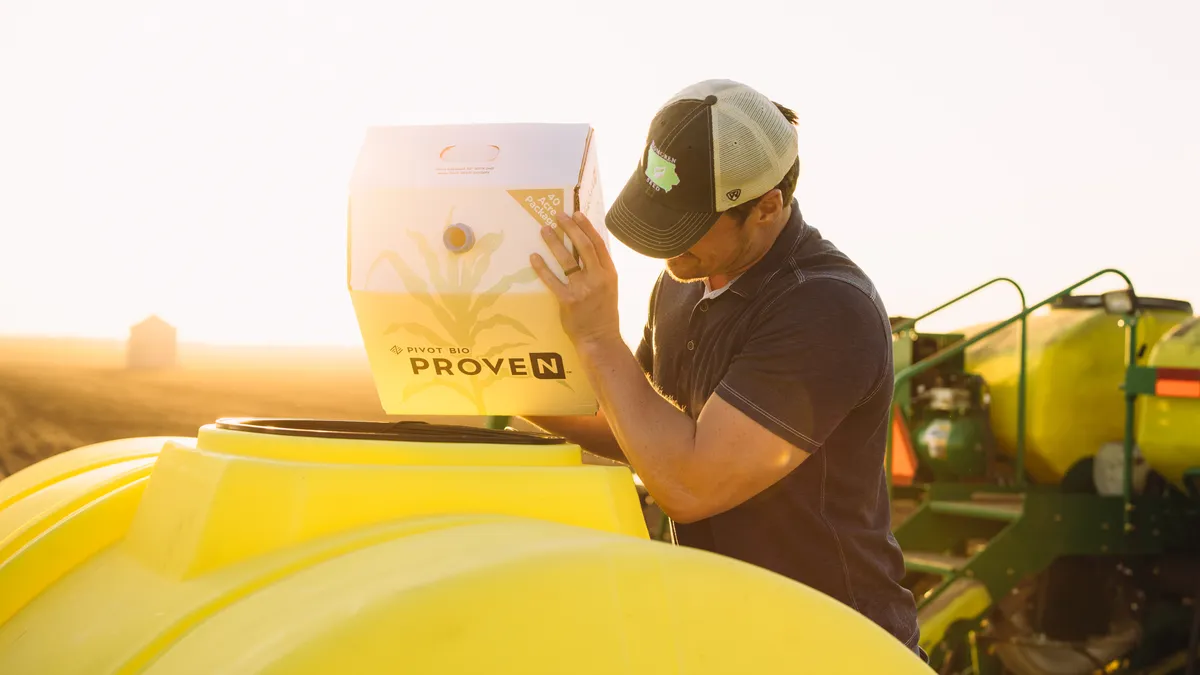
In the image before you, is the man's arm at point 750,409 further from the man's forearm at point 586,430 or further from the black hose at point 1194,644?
the black hose at point 1194,644

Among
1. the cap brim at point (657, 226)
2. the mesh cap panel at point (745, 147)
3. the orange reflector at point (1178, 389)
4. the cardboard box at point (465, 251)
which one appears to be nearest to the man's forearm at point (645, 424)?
the cardboard box at point (465, 251)

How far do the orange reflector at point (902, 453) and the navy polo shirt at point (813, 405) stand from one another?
3.64 metres

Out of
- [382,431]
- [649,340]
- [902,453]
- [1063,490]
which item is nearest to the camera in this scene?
[382,431]

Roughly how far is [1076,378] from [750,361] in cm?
413

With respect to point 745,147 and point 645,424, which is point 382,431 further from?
point 745,147

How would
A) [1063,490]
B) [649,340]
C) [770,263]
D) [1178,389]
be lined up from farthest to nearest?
[1063,490] → [1178,389] → [649,340] → [770,263]

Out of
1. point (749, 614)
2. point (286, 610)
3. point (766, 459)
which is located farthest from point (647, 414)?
point (286, 610)

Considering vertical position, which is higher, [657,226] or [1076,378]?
[657,226]

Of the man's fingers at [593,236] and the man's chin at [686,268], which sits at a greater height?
the man's fingers at [593,236]

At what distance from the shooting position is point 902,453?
5.56m

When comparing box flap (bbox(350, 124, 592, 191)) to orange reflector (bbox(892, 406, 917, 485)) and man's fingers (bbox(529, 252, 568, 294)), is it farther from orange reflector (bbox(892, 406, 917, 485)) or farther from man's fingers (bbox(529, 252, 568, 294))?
orange reflector (bbox(892, 406, 917, 485))

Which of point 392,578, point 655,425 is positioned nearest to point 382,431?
point 655,425

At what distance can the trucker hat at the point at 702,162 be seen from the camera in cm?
184

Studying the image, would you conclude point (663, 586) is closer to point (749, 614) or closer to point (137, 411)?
point (749, 614)
